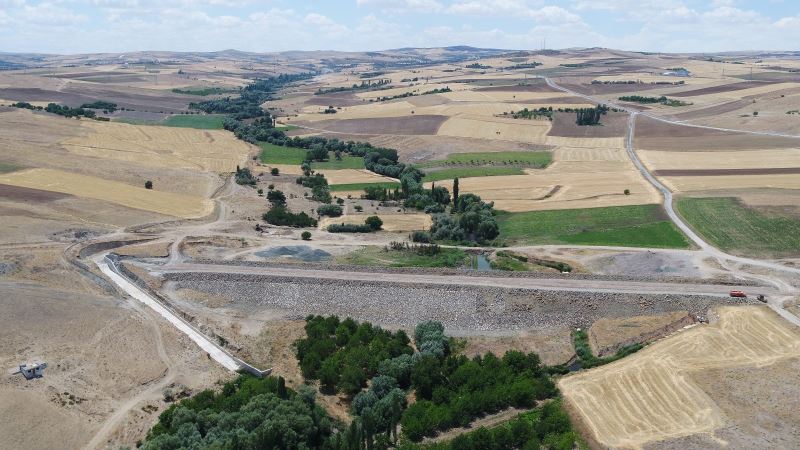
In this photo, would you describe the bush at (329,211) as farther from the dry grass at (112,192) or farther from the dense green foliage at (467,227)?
the dry grass at (112,192)

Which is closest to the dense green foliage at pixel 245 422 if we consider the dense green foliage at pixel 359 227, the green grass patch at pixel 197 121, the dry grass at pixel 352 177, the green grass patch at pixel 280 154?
the dense green foliage at pixel 359 227

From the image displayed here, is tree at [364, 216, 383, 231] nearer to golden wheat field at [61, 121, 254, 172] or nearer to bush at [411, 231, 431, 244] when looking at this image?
bush at [411, 231, 431, 244]

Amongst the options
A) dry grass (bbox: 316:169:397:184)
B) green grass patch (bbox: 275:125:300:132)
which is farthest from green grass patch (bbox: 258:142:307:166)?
green grass patch (bbox: 275:125:300:132)

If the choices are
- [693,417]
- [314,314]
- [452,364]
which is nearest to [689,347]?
[693,417]

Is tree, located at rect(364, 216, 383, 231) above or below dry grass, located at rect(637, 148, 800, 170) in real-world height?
below

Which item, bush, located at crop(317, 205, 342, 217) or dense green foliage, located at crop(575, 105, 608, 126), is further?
dense green foliage, located at crop(575, 105, 608, 126)

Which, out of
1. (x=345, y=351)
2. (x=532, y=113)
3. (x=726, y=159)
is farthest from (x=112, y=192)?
(x=532, y=113)

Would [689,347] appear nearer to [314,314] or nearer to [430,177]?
[314,314]
